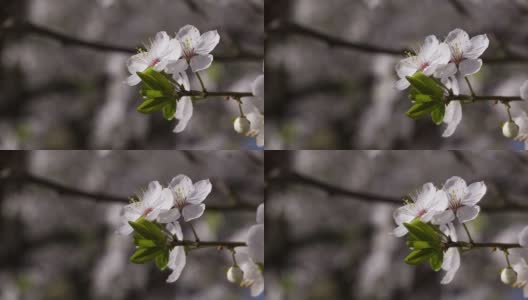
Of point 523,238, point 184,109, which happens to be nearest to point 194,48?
point 184,109

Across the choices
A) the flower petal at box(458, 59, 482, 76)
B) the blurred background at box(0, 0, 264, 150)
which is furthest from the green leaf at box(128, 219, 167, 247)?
the flower petal at box(458, 59, 482, 76)

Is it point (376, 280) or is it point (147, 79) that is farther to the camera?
point (376, 280)

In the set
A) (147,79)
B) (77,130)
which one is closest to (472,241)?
(147,79)

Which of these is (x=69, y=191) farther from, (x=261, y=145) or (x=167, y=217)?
(x=261, y=145)

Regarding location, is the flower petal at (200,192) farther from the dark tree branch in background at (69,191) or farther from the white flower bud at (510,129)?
the white flower bud at (510,129)

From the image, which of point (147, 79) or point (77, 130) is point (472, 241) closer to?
point (147, 79)

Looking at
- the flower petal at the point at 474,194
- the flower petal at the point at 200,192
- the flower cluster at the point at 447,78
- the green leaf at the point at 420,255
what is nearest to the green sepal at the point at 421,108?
the flower cluster at the point at 447,78
